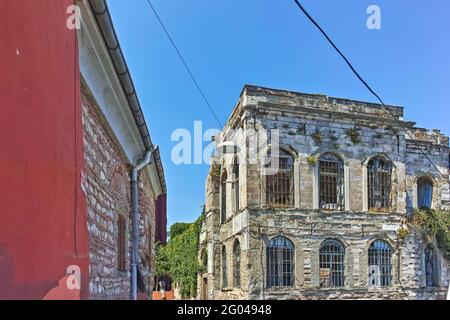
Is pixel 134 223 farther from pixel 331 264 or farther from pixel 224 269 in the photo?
pixel 224 269

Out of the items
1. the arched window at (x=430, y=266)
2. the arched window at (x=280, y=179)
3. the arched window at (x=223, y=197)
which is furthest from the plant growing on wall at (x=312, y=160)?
the arched window at (x=430, y=266)

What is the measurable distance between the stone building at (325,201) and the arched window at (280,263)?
37 millimetres

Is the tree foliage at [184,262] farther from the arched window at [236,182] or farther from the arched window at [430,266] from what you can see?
the arched window at [430,266]

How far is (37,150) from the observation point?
2373mm

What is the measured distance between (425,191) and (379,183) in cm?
306

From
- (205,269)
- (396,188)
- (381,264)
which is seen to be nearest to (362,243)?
(381,264)

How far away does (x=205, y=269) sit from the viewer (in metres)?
23.1

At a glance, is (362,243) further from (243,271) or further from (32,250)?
(32,250)

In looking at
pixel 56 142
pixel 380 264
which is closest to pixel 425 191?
pixel 380 264

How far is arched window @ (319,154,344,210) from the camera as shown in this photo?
58.1ft

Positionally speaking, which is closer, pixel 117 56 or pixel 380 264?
pixel 117 56

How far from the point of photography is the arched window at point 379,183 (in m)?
18.5

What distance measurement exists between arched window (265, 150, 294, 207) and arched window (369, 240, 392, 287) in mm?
4123

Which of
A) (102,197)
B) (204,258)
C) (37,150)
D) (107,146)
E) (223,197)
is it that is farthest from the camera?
(204,258)
